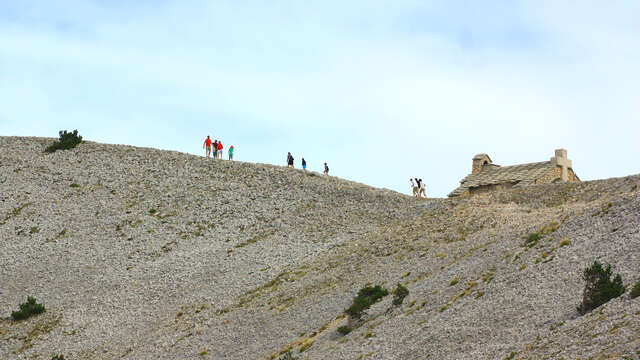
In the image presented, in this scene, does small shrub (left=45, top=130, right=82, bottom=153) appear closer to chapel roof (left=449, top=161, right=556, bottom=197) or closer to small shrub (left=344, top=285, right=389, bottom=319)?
chapel roof (left=449, top=161, right=556, bottom=197)

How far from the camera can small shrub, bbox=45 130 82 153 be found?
249ft

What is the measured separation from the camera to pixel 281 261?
2108 inches

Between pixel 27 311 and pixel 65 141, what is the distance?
2959cm

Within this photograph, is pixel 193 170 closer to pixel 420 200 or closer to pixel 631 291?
pixel 420 200

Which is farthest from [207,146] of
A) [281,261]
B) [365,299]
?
[365,299]

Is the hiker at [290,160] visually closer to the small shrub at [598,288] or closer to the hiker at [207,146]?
the hiker at [207,146]

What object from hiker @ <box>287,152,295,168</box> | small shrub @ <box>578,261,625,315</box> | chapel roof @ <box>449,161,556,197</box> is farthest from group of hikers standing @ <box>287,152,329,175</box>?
small shrub @ <box>578,261,625,315</box>

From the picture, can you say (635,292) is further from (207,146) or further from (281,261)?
(207,146)

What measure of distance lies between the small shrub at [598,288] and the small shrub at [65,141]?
5681 cm

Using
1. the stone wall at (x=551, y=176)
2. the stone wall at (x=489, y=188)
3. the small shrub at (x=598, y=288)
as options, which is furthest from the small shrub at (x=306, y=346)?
the stone wall at (x=551, y=176)

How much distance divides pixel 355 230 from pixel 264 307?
1386 cm

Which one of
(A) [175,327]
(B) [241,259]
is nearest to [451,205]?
(B) [241,259]

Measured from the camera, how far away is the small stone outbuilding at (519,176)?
58656mm

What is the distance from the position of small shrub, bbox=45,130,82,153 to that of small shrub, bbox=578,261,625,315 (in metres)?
56.8
